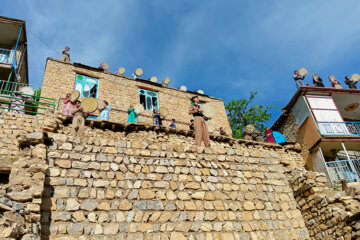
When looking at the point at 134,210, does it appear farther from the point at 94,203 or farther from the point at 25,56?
the point at 25,56

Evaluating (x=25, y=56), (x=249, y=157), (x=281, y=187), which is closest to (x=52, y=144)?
(x=249, y=157)

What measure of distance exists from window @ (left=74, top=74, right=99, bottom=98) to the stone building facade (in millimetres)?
83

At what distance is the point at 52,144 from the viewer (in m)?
5.28

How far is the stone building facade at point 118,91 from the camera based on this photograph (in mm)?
14289

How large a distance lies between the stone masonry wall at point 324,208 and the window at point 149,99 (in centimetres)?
1111

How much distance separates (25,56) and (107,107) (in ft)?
23.0

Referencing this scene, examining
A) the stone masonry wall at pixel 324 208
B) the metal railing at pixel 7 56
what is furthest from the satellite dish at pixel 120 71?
→ the stone masonry wall at pixel 324 208

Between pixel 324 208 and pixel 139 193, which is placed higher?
pixel 139 193

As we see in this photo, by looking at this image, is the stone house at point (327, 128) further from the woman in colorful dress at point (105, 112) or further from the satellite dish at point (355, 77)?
the woman in colorful dress at point (105, 112)

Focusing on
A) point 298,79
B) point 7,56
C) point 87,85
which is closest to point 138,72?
point 87,85

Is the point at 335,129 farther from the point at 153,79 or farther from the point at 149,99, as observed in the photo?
the point at 153,79

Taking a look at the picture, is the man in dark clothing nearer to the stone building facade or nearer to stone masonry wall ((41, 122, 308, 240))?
the stone building facade

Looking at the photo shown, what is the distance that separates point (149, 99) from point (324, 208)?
12.6 meters

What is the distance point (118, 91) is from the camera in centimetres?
1598
